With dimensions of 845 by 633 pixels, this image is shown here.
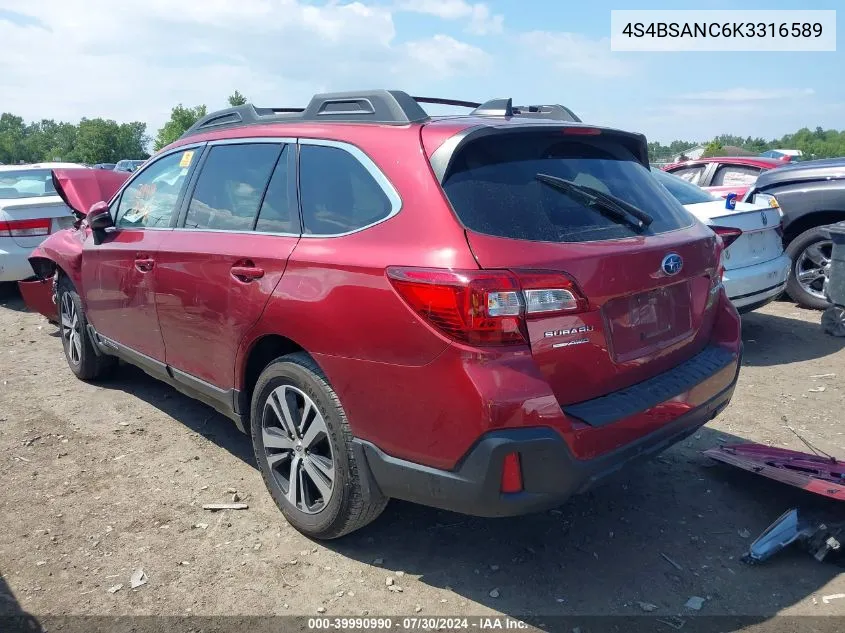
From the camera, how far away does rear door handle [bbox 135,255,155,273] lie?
405 cm

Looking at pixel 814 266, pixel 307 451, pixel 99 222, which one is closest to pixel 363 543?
pixel 307 451

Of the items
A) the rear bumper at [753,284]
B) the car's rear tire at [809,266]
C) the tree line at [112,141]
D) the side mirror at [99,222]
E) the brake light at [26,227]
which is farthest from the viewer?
the tree line at [112,141]

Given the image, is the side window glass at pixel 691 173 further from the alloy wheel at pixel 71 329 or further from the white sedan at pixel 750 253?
the alloy wheel at pixel 71 329

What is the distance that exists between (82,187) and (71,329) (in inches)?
66.9

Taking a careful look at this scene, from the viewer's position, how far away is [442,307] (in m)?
2.46

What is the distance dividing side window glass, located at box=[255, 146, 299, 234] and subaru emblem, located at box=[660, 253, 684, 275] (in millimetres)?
1584

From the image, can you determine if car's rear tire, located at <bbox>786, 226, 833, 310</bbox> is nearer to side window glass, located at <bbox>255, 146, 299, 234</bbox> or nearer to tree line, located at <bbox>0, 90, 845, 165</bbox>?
side window glass, located at <bbox>255, 146, 299, 234</bbox>

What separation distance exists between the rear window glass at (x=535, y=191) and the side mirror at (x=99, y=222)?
2935mm

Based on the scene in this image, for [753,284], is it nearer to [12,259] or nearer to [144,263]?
[144,263]

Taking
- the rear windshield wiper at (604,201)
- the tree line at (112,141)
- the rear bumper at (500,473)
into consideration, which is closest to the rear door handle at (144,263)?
the rear bumper at (500,473)

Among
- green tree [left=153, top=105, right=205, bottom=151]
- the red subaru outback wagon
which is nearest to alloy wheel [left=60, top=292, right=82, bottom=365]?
the red subaru outback wagon

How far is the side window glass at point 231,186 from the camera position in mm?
3481

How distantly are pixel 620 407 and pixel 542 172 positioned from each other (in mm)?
976

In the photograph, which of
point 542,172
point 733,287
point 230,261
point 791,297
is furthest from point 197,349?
point 791,297
